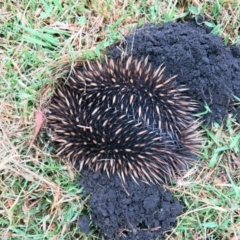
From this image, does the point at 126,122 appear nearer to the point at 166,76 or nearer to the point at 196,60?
the point at 166,76

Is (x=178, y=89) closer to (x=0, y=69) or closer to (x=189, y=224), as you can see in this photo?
(x=189, y=224)

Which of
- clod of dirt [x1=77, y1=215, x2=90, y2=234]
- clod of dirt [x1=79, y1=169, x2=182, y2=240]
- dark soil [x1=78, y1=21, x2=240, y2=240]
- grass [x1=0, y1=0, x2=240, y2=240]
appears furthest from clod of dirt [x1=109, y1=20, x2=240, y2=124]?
clod of dirt [x1=77, y1=215, x2=90, y2=234]

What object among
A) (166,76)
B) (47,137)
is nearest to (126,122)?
(166,76)

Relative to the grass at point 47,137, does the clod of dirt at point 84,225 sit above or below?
below

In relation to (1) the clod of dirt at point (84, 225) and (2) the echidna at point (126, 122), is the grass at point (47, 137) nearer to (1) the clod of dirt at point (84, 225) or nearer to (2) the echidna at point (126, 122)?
(1) the clod of dirt at point (84, 225)

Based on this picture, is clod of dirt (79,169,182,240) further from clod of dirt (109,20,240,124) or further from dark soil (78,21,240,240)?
clod of dirt (109,20,240,124)

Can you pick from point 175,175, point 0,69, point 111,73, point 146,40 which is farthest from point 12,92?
point 175,175

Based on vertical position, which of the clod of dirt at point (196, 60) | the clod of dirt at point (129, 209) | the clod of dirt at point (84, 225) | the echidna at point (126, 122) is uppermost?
the clod of dirt at point (196, 60)

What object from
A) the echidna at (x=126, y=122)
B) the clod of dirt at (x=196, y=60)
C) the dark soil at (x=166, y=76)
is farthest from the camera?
the clod of dirt at (x=196, y=60)

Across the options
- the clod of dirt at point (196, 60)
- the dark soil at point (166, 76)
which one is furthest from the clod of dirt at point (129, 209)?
the clod of dirt at point (196, 60)
